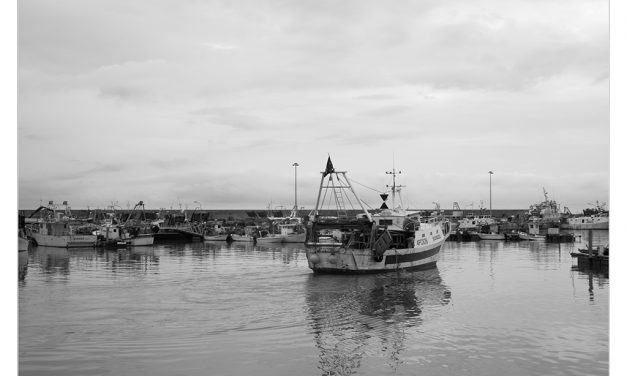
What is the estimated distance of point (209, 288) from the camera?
101ft

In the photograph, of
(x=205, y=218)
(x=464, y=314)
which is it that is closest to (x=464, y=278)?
(x=464, y=314)

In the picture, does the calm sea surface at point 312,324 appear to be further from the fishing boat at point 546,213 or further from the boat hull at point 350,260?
the fishing boat at point 546,213

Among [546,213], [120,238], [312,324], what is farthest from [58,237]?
[546,213]

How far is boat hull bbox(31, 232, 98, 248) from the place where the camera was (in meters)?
68.6

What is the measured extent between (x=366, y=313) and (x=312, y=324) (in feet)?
11.6

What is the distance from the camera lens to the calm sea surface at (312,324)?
15.5 metres

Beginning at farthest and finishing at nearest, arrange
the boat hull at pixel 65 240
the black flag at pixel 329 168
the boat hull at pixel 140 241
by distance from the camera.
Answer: the boat hull at pixel 140 241 < the boat hull at pixel 65 240 < the black flag at pixel 329 168

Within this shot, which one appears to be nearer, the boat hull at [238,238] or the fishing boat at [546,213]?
the boat hull at [238,238]

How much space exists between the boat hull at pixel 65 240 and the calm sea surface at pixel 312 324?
105 ft

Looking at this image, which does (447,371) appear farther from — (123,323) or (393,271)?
(393,271)

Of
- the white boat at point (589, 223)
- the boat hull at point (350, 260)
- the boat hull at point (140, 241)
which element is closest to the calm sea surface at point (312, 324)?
the boat hull at point (350, 260)

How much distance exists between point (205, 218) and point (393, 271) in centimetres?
9981

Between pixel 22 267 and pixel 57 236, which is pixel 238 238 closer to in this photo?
pixel 57 236

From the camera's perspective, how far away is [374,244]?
122ft
